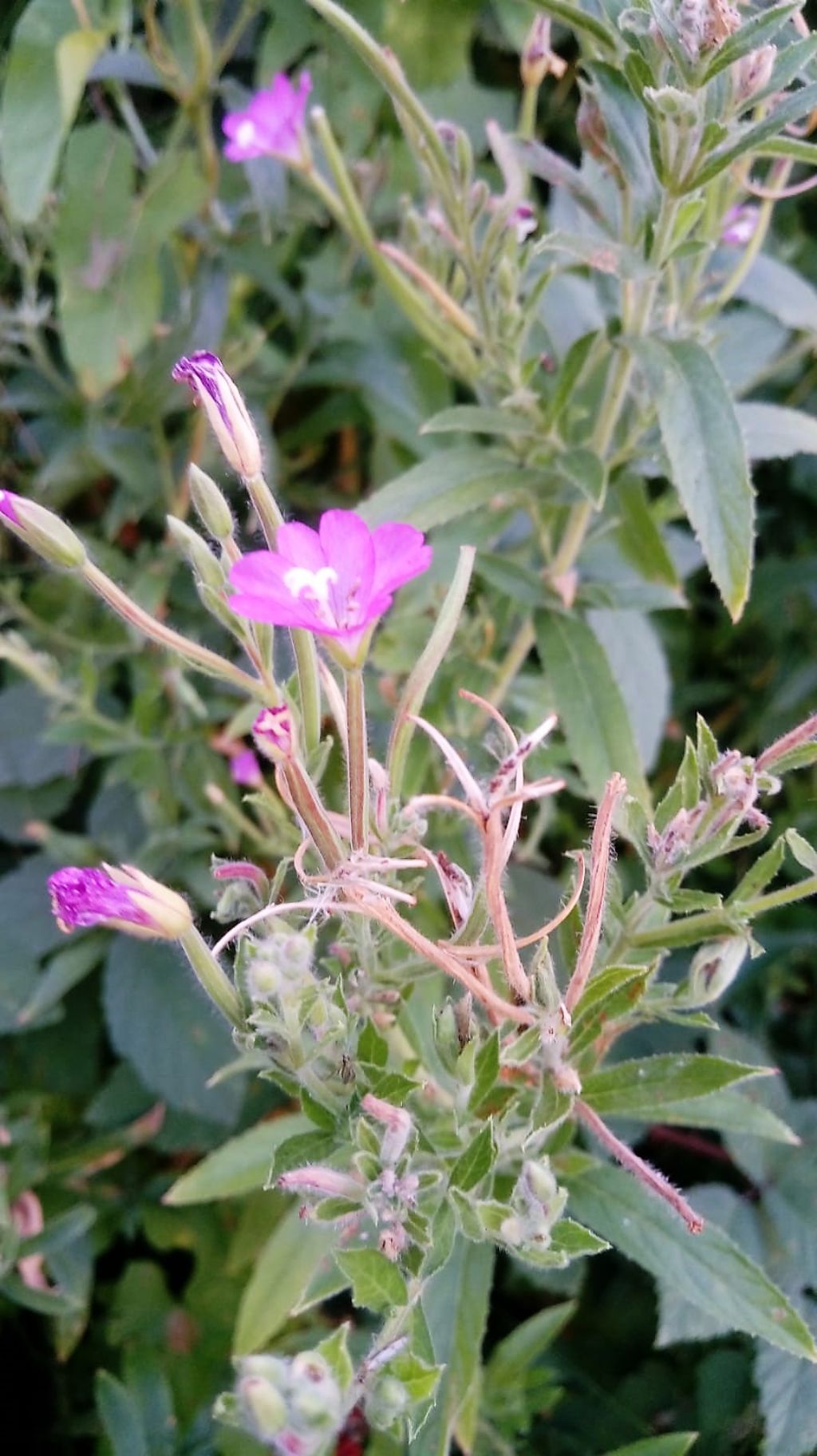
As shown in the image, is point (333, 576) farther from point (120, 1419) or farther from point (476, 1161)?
point (120, 1419)

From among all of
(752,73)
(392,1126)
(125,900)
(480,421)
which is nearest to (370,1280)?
(392,1126)

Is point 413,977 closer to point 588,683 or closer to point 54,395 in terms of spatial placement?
point 588,683

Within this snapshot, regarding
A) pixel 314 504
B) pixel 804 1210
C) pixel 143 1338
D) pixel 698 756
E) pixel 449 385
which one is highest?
pixel 698 756

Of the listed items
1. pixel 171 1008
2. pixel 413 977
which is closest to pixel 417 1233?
pixel 413 977

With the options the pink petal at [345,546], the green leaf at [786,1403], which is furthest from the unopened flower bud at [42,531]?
the green leaf at [786,1403]

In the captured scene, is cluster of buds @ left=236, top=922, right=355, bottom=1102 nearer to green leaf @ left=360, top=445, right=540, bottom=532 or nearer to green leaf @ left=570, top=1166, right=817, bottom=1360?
green leaf @ left=570, top=1166, right=817, bottom=1360

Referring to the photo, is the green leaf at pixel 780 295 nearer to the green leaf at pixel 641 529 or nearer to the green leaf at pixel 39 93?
the green leaf at pixel 641 529

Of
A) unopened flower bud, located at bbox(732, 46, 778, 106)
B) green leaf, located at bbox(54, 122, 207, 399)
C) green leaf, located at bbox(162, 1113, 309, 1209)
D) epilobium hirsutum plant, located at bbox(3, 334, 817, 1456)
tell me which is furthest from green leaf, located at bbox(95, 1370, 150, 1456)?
unopened flower bud, located at bbox(732, 46, 778, 106)
